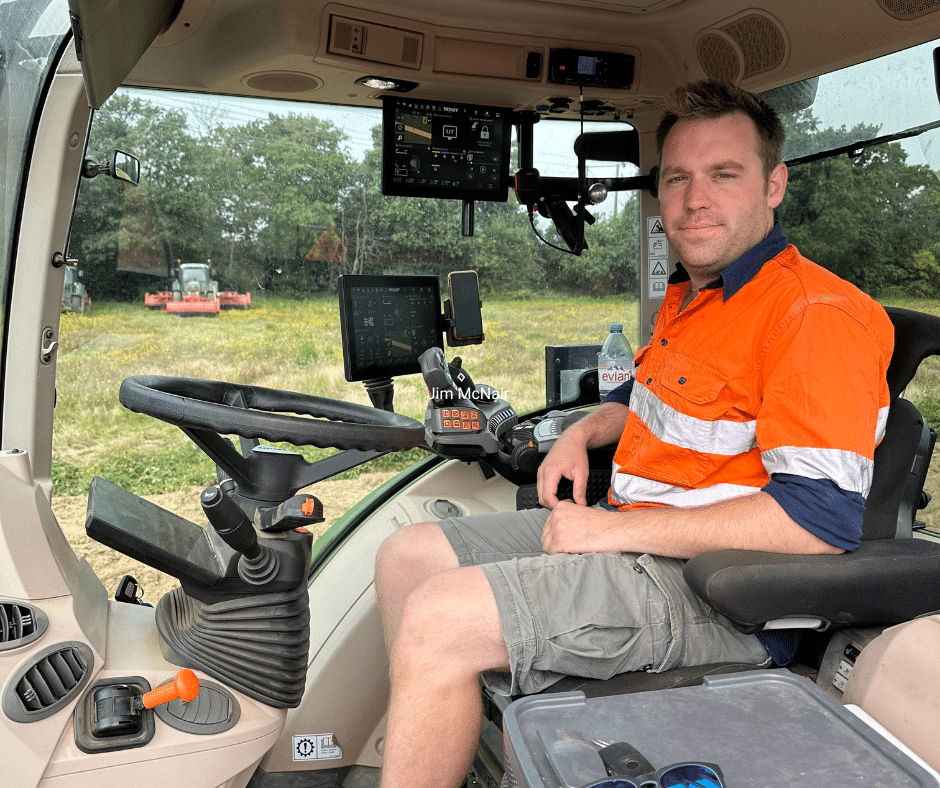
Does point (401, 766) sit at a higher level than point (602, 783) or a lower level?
lower

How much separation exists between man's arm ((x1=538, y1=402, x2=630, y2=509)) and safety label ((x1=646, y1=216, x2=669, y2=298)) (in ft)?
2.72

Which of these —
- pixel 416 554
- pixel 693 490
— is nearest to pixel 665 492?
pixel 693 490

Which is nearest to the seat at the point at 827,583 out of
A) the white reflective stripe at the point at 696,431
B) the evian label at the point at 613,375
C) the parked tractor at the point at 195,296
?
the white reflective stripe at the point at 696,431

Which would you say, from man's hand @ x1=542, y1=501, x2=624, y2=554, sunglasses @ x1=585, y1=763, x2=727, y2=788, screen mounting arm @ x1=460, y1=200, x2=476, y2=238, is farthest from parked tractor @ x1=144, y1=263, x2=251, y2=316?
sunglasses @ x1=585, y1=763, x2=727, y2=788

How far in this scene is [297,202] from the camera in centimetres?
329

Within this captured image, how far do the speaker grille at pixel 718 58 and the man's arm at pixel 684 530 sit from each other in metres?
1.40

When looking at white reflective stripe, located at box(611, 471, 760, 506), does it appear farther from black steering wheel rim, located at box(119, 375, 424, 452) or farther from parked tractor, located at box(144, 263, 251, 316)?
parked tractor, located at box(144, 263, 251, 316)

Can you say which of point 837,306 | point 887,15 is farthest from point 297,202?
point 837,306

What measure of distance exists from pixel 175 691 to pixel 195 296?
7.93 ft

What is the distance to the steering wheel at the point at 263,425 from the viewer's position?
1161 millimetres

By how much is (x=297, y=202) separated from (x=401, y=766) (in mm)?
2508

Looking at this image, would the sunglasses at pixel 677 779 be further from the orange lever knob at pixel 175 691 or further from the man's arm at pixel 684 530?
the orange lever knob at pixel 175 691

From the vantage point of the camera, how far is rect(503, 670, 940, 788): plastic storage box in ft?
2.70

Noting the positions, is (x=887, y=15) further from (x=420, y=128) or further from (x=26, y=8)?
(x=26, y=8)
